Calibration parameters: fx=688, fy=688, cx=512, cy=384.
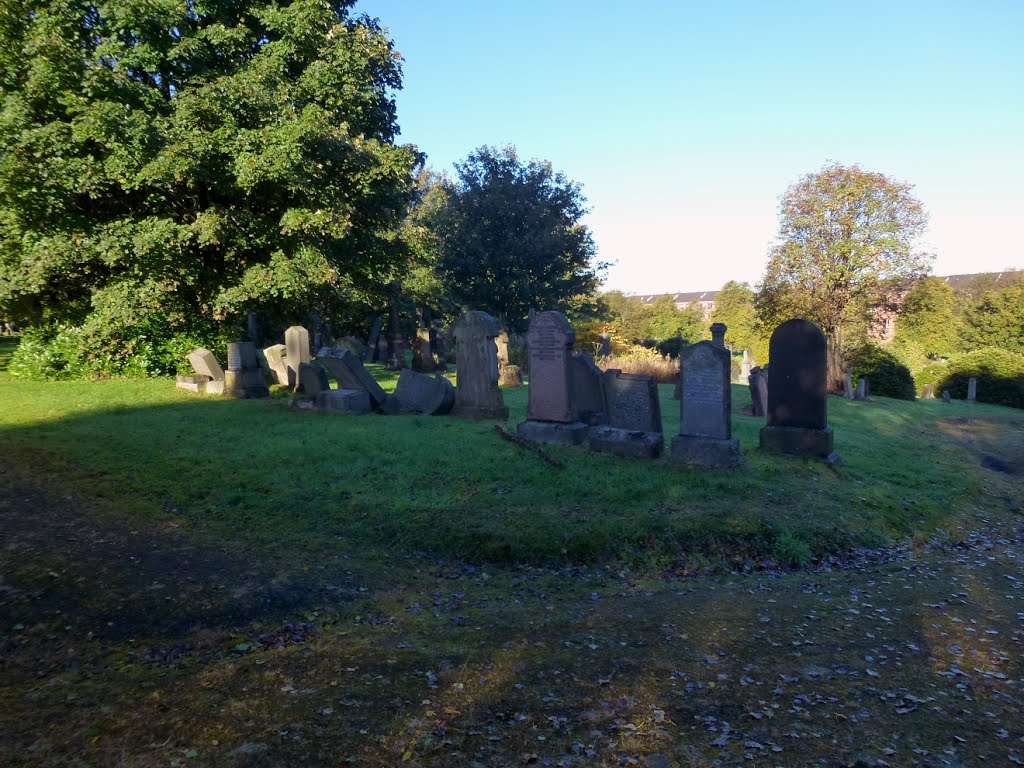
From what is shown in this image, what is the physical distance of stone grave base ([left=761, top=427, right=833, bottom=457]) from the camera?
1040 cm

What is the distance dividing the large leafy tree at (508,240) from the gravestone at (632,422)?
2417cm

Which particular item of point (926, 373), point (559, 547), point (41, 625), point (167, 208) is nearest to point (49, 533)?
point (41, 625)

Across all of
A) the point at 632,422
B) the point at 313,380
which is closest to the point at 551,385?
the point at 632,422

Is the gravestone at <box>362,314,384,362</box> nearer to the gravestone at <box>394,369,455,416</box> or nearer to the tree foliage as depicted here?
the gravestone at <box>394,369,455,416</box>

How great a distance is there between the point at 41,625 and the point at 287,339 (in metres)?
12.2

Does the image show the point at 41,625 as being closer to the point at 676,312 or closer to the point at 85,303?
the point at 85,303

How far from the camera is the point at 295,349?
16.2m

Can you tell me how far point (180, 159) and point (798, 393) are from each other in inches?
521

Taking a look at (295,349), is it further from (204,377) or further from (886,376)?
(886,376)

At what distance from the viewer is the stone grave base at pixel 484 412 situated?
1299 centimetres

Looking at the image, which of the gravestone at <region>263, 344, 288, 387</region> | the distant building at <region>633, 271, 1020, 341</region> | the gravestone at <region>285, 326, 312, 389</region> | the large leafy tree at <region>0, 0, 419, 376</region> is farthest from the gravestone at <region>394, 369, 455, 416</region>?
the distant building at <region>633, 271, 1020, 341</region>

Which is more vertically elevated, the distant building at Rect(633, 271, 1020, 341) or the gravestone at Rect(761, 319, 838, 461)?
the distant building at Rect(633, 271, 1020, 341)

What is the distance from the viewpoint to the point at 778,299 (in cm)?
3134

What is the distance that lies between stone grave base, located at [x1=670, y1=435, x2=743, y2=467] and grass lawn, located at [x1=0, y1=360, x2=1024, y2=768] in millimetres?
320
